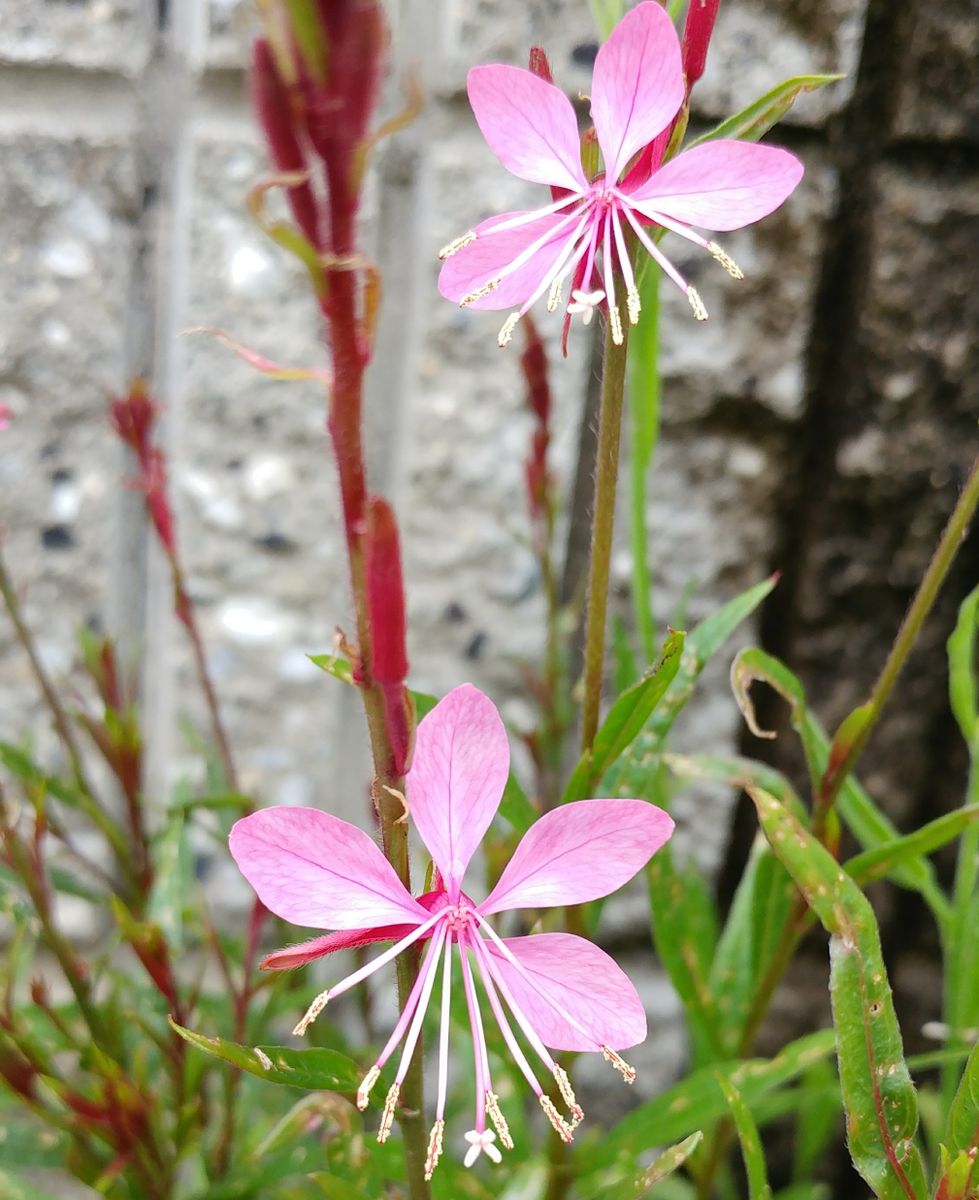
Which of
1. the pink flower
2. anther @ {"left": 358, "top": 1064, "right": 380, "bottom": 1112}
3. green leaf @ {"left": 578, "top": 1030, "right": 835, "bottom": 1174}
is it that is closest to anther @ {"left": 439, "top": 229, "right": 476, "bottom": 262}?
the pink flower

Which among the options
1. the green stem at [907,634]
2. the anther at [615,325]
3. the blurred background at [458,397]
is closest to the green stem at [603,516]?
the anther at [615,325]

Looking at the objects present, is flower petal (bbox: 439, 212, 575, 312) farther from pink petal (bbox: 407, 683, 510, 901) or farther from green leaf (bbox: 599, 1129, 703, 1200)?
green leaf (bbox: 599, 1129, 703, 1200)

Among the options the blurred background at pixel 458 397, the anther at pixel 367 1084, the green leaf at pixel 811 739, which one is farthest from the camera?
the blurred background at pixel 458 397

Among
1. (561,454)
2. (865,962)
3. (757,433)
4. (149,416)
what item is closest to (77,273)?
(149,416)

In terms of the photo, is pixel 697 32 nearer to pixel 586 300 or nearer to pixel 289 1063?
pixel 586 300

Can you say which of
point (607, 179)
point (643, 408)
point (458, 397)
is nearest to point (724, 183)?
point (607, 179)

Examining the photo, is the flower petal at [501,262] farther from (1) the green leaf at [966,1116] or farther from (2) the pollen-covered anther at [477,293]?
(1) the green leaf at [966,1116]
